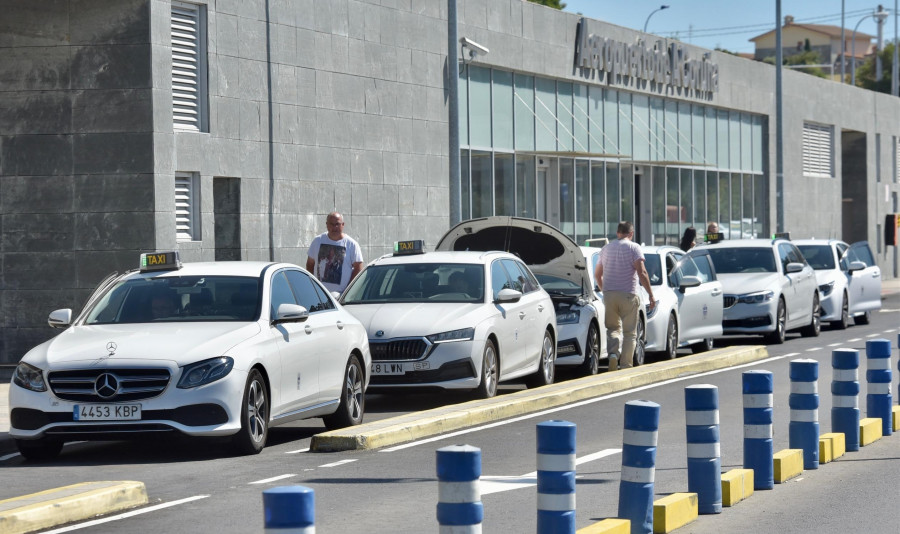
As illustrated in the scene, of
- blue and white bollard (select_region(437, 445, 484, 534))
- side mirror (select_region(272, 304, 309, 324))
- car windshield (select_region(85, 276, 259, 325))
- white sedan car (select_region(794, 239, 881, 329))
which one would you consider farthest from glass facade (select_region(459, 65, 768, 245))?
blue and white bollard (select_region(437, 445, 484, 534))

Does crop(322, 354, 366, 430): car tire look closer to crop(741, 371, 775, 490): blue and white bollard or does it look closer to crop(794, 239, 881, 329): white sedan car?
crop(741, 371, 775, 490): blue and white bollard

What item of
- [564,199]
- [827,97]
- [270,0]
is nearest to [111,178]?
[270,0]

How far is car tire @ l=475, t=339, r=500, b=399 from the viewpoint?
14977mm

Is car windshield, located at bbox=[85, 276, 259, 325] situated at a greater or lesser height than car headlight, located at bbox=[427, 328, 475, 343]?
greater

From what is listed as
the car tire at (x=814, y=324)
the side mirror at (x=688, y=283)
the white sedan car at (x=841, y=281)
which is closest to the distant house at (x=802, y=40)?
the white sedan car at (x=841, y=281)

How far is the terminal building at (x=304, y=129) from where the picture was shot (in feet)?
67.3

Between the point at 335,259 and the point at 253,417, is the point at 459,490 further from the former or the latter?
the point at 335,259

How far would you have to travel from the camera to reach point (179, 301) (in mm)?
12445

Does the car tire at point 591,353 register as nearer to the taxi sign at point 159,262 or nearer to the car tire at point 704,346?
the car tire at point 704,346

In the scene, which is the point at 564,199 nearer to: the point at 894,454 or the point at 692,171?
the point at 692,171

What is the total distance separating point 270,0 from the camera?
76.5 feet

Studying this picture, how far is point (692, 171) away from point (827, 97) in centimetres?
1286

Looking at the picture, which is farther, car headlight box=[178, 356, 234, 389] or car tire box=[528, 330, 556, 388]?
car tire box=[528, 330, 556, 388]

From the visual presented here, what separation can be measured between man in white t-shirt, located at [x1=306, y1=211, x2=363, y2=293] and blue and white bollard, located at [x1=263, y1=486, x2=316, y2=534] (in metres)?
13.4
